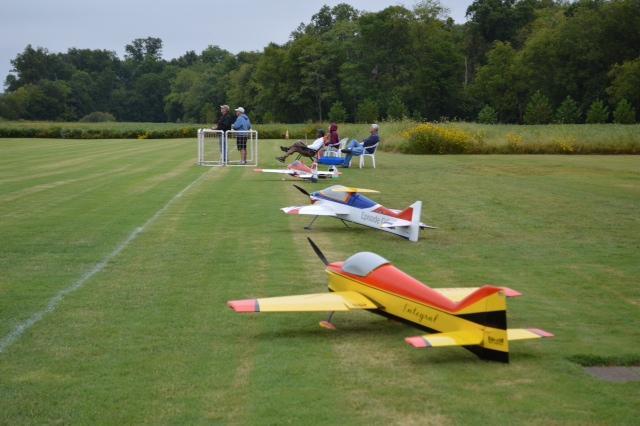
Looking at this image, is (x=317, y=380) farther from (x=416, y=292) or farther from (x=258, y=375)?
(x=416, y=292)

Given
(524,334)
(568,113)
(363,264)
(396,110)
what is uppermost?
(568,113)

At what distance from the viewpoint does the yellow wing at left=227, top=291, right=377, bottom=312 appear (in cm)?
718

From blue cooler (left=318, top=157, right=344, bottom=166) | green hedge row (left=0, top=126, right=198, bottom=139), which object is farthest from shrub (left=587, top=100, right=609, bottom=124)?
blue cooler (left=318, top=157, right=344, bottom=166)

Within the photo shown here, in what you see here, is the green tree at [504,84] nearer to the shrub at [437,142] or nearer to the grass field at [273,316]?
the shrub at [437,142]

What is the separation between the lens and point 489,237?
42.9ft

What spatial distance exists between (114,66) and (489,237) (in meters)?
183

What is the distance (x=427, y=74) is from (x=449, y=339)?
9602cm

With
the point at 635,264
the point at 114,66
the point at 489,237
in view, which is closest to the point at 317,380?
the point at 635,264

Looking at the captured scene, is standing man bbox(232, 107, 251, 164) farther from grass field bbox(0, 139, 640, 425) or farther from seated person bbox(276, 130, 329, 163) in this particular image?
grass field bbox(0, 139, 640, 425)

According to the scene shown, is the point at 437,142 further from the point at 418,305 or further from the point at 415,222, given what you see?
the point at 418,305

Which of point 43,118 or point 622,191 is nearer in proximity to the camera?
point 622,191

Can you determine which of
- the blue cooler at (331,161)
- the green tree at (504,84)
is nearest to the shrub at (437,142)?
the blue cooler at (331,161)

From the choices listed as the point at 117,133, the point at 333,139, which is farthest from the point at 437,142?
the point at 117,133

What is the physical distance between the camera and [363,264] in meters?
7.74
